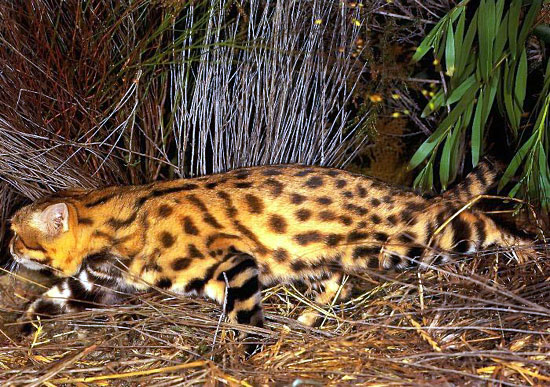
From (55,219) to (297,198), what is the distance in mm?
825

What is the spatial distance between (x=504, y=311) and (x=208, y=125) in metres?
1.49

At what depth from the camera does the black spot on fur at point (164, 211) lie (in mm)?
2668

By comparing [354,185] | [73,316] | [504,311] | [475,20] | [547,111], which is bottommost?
[73,316]

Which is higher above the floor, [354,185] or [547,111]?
[547,111]

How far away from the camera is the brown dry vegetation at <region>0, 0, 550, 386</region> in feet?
7.15

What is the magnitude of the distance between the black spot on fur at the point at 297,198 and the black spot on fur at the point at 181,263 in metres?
0.42

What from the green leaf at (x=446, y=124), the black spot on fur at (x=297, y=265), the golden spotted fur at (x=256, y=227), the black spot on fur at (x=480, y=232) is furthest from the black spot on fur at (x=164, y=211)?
the black spot on fur at (x=480, y=232)

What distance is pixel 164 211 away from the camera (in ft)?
8.79

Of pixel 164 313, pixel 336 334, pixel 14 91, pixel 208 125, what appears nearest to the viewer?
pixel 336 334

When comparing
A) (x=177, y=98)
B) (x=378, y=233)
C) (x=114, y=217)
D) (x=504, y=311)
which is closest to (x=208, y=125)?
(x=177, y=98)

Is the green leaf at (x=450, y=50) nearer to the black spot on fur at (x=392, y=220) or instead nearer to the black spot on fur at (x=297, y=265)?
the black spot on fur at (x=392, y=220)

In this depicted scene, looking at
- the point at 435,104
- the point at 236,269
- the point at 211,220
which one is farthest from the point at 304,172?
the point at 435,104

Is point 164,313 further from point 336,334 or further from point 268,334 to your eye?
point 336,334

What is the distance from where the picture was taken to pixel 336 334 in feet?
7.95
